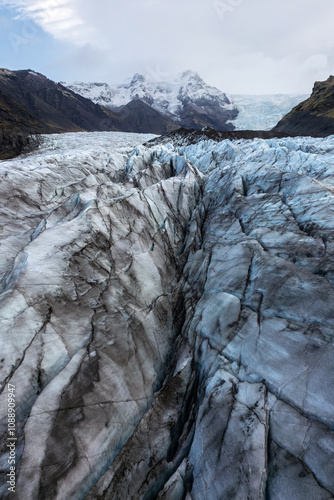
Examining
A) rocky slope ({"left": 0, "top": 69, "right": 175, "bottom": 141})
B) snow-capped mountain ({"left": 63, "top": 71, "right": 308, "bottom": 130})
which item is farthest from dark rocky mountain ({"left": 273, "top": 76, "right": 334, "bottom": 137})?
rocky slope ({"left": 0, "top": 69, "right": 175, "bottom": 141})

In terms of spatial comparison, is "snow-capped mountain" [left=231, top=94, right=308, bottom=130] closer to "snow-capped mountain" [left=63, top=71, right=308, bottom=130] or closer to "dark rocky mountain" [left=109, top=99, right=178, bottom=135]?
"snow-capped mountain" [left=63, top=71, right=308, bottom=130]

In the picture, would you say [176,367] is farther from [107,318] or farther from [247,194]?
[247,194]

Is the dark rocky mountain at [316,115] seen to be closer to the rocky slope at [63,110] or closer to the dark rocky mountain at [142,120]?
the dark rocky mountain at [142,120]

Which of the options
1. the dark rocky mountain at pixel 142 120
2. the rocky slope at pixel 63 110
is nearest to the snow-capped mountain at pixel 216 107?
the dark rocky mountain at pixel 142 120

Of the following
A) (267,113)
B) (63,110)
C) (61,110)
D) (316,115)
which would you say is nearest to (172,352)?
(316,115)

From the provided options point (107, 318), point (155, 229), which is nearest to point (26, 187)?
point (155, 229)

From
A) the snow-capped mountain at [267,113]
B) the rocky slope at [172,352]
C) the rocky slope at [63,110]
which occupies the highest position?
the rocky slope at [63,110]
